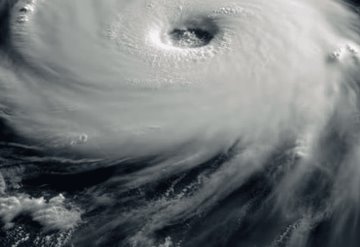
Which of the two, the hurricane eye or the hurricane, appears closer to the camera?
the hurricane

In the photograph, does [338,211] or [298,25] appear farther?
[298,25]

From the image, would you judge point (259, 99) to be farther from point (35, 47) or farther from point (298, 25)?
point (35, 47)

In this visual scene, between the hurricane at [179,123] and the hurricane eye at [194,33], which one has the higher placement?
the hurricane eye at [194,33]

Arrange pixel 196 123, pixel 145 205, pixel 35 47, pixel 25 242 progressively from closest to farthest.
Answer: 1. pixel 25 242
2. pixel 145 205
3. pixel 196 123
4. pixel 35 47

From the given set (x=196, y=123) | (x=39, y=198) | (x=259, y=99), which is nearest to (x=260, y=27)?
(x=259, y=99)

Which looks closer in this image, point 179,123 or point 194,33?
point 179,123

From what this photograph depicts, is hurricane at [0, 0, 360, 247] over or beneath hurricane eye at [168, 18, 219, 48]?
beneath

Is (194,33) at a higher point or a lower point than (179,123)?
higher

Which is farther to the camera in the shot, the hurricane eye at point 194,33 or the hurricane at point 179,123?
the hurricane eye at point 194,33
